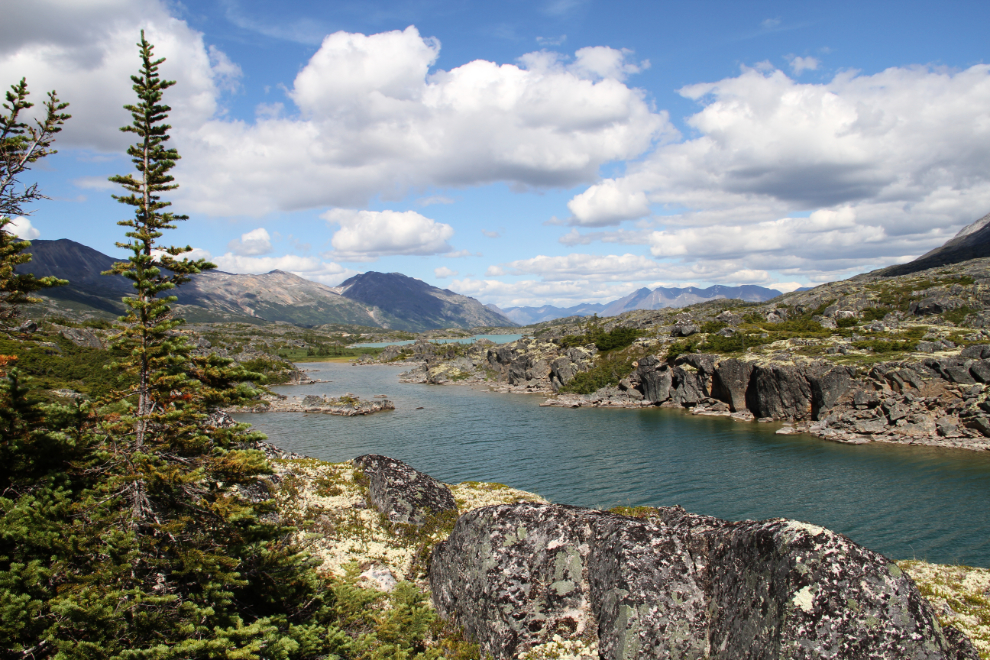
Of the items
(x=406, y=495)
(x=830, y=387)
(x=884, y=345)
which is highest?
(x=884, y=345)

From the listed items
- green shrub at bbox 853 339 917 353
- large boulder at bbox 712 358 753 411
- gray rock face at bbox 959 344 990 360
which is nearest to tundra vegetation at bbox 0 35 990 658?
gray rock face at bbox 959 344 990 360

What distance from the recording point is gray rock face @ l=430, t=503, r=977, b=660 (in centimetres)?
1069

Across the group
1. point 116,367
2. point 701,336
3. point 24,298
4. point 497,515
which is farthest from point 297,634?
point 701,336

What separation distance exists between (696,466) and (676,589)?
52229mm

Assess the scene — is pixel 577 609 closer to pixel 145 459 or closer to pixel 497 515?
pixel 497 515

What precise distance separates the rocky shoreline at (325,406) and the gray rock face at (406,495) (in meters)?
76.4

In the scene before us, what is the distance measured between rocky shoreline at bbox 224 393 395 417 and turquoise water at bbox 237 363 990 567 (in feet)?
13.2

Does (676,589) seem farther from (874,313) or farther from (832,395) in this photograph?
(874,313)

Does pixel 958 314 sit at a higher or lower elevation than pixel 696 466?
higher

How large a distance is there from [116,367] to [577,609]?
14353 mm

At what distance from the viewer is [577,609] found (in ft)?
48.3

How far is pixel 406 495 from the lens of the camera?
1058 inches

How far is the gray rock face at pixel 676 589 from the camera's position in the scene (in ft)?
35.1

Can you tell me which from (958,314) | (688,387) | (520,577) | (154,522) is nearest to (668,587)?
(520,577)
